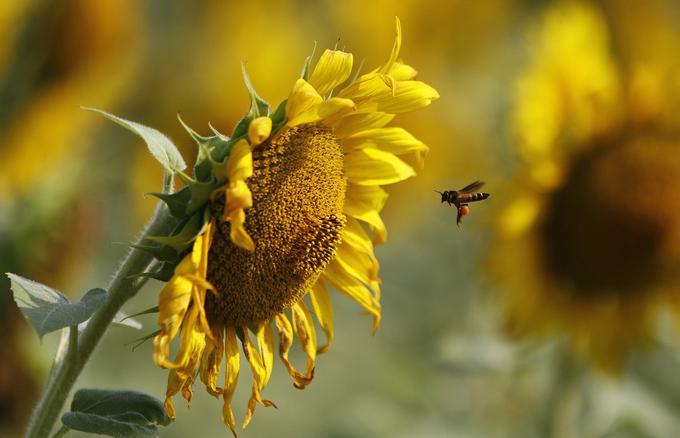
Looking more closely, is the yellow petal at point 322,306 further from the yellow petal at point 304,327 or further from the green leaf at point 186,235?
the green leaf at point 186,235

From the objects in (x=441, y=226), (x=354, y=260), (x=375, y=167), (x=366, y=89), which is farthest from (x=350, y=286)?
(x=441, y=226)

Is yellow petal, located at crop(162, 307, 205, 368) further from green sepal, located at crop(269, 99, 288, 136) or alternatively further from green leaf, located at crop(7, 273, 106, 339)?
green sepal, located at crop(269, 99, 288, 136)

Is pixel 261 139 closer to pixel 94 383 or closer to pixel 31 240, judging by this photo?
pixel 31 240

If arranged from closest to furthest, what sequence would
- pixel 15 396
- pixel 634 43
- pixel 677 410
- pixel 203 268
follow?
pixel 203 268, pixel 15 396, pixel 677 410, pixel 634 43

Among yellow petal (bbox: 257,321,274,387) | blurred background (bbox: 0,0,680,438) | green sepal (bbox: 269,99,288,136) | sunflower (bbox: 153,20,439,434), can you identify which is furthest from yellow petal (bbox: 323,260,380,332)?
blurred background (bbox: 0,0,680,438)

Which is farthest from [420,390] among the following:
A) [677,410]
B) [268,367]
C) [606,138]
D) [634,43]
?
[634,43]

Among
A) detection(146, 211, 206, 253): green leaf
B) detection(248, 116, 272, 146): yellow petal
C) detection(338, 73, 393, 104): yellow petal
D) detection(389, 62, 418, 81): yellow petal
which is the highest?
detection(389, 62, 418, 81): yellow petal
